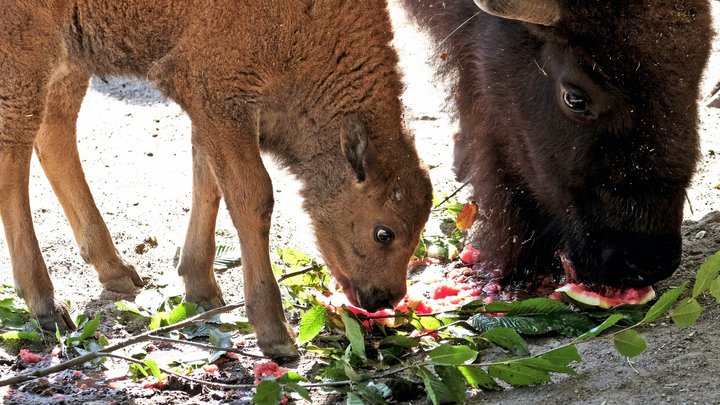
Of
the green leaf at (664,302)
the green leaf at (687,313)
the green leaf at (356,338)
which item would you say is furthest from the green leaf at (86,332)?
the green leaf at (687,313)

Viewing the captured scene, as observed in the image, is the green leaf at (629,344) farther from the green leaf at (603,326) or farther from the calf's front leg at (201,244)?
the calf's front leg at (201,244)

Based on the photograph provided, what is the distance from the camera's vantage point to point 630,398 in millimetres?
4438

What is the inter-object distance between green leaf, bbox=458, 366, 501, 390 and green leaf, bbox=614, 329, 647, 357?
57cm

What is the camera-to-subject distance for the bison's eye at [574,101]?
5336 millimetres

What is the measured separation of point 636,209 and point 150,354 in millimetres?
2483

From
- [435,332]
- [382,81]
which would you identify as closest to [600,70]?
[382,81]

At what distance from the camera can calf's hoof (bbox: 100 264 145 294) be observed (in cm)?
649

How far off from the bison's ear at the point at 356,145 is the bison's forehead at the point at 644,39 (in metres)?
1.18

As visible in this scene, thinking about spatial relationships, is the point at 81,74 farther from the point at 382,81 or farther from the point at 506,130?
the point at 506,130

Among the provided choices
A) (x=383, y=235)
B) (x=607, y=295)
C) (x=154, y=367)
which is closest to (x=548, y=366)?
(x=607, y=295)

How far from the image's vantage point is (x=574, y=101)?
17.6 ft

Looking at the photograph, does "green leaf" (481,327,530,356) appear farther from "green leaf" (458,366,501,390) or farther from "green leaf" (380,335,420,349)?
"green leaf" (380,335,420,349)

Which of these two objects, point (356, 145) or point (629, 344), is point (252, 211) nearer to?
point (356, 145)

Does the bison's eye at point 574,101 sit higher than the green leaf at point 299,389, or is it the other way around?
the bison's eye at point 574,101
